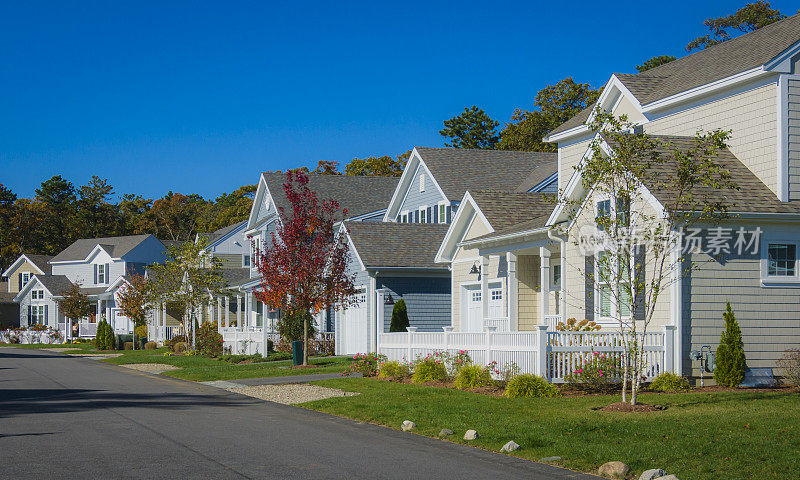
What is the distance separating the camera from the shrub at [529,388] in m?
17.6

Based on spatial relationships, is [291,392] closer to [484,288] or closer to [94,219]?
[484,288]

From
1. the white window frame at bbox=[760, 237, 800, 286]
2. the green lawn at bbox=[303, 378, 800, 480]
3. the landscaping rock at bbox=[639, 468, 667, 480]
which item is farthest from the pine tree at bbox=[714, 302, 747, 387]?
the landscaping rock at bbox=[639, 468, 667, 480]

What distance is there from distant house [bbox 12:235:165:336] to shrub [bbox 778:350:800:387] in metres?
55.8

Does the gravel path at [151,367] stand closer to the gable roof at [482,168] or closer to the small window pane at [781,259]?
the gable roof at [482,168]

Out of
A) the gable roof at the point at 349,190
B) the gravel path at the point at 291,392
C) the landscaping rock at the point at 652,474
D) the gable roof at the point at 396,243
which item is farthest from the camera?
the gable roof at the point at 349,190

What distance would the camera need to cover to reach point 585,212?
72.2 ft

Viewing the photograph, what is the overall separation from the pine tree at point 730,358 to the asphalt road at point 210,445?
8.43m

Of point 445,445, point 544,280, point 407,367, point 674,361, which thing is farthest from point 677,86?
point 445,445

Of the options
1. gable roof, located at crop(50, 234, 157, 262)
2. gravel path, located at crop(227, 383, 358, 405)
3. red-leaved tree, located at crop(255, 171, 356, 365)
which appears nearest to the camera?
gravel path, located at crop(227, 383, 358, 405)

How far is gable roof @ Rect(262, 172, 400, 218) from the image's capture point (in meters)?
44.7

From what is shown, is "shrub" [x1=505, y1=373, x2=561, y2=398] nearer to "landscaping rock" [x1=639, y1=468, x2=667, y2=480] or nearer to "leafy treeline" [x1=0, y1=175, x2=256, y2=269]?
"landscaping rock" [x1=639, y1=468, x2=667, y2=480]

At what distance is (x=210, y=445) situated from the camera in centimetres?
1230

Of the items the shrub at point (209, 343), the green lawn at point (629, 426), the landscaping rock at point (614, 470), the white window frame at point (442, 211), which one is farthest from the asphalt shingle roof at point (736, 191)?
the shrub at point (209, 343)

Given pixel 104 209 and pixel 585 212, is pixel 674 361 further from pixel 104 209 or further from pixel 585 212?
pixel 104 209
